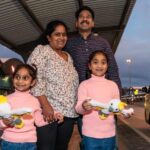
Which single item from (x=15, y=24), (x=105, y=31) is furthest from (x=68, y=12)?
(x=105, y=31)

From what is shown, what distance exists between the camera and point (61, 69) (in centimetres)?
478

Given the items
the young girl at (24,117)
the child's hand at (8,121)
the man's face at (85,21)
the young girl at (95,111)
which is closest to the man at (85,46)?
the man's face at (85,21)

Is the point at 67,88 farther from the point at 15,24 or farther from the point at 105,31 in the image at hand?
the point at 105,31

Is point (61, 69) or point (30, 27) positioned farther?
point (30, 27)

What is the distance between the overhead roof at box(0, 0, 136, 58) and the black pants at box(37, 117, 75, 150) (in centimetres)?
962

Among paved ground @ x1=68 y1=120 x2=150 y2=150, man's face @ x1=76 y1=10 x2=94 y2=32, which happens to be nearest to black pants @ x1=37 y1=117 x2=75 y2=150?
man's face @ x1=76 y1=10 x2=94 y2=32

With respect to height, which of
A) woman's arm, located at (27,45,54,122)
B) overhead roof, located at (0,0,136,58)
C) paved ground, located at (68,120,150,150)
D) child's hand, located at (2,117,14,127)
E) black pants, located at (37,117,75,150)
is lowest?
paved ground, located at (68,120,150,150)

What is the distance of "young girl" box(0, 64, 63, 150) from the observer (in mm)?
4449

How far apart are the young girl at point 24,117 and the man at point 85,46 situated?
24.8 inches

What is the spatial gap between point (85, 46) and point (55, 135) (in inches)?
39.3

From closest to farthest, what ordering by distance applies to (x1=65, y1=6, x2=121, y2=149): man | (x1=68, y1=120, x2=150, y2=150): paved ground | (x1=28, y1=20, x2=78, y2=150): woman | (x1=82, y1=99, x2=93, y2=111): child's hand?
(x1=82, y1=99, x2=93, y2=111): child's hand → (x1=28, y1=20, x2=78, y2=150): woman → (x1=65, y1=6, x2=121, y2=149): man → (x1=68, y1=120, x2=150, y2=150): paved ground

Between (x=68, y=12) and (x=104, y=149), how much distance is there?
15470mm

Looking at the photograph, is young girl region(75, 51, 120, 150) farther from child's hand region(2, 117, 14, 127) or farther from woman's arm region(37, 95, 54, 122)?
child's hand region(2, 117, 14, 127)

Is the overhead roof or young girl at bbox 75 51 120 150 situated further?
the overhead roof
